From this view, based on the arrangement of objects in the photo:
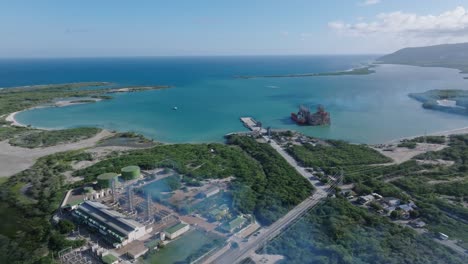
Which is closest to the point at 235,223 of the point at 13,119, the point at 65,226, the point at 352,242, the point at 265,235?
the point at 265,235

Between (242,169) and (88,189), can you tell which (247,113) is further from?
(88,189)

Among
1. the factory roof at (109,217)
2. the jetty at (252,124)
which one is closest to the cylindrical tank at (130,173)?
the factory roof at (109,217)

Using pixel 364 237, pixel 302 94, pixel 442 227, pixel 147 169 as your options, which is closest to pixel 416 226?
pixel 442 227

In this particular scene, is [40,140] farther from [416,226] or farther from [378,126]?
[378,126]

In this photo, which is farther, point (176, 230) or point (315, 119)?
point (315, 119)

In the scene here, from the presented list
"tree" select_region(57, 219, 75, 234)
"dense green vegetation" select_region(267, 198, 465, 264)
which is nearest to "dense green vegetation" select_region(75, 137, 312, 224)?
"dense green vegetation" select_region(267, 198, 465, 264)
